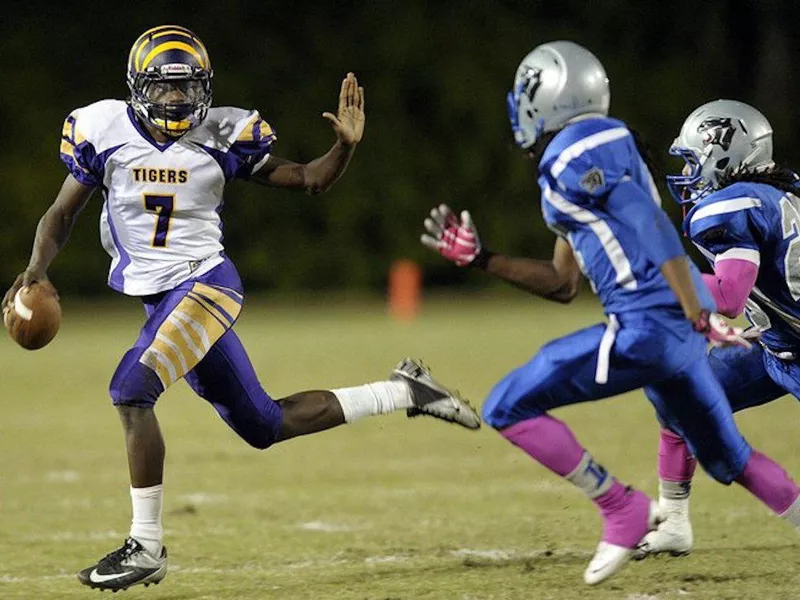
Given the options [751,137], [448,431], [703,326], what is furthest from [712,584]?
[448,431]

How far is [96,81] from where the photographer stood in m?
15.0

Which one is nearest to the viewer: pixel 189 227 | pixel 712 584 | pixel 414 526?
pixel 712 584

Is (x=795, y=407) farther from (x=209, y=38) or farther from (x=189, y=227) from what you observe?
(x=209, y=38)

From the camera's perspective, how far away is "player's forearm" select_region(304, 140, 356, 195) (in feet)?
14.5

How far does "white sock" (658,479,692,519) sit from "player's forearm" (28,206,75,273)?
196 centimetres

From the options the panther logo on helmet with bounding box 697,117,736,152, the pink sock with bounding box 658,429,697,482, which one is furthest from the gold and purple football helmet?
the pink sock with bounding box 658,429,697,482

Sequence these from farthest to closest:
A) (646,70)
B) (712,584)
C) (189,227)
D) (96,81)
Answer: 1. (646,70)
2. (96,81)
3. (189,227)
4. (712,584)

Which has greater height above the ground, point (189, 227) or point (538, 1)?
point (538, 1)

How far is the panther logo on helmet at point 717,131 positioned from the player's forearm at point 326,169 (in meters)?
1.07

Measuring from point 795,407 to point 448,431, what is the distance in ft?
6.35

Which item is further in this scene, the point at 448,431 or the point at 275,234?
the point at 275,234

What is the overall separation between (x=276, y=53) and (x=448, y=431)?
28.6 ft

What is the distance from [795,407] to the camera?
25.9 ft

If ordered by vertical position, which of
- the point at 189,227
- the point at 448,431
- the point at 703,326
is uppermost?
the point at 189,227
